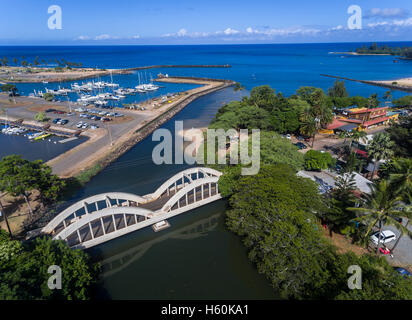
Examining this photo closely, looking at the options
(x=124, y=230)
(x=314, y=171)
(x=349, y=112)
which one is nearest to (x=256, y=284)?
(x=124, y=230)

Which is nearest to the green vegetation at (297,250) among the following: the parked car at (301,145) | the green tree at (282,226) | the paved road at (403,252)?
the green tree at (282,226)

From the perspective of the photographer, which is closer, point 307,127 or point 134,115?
point 307,127

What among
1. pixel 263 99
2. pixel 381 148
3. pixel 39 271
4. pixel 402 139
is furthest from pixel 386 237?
pixel 263 99

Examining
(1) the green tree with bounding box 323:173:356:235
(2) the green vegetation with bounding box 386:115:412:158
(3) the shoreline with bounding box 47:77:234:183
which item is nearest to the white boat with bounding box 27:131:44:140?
(3) the shoreline with bounding box 47:77:234:183

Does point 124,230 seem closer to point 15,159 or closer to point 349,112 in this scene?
point 15,159

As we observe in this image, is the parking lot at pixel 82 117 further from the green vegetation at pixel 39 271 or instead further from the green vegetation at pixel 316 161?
the green vegetation at pixel 316 161
